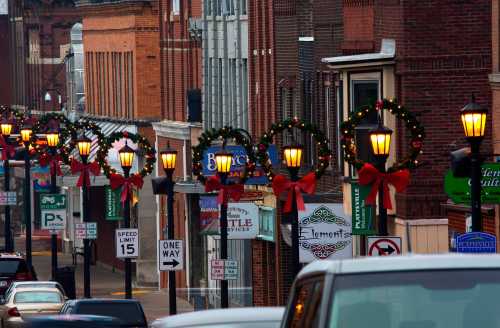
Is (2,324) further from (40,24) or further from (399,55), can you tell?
(40,24)

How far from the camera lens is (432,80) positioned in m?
31.3

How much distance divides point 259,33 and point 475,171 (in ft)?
78.8

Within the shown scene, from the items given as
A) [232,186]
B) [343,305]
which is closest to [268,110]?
[232,186]

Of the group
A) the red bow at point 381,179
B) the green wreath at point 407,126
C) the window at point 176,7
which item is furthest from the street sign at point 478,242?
the window at point 176,7

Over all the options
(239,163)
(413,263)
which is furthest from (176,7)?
(413,263)

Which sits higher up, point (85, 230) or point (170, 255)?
point (85, 230)

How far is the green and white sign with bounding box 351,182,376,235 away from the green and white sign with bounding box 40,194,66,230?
Answer: 19126 millimetres

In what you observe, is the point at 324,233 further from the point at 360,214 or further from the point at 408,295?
the point at 408,295

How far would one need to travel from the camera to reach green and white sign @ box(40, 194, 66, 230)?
49.1 metres

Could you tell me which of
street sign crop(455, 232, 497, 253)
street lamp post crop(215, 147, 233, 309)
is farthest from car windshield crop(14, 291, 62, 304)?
street sign crop(455, 232, 497, 253)

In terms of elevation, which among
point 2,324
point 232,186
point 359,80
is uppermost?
point 359,80

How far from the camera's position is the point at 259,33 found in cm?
4484

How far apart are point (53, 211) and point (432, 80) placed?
800 inches

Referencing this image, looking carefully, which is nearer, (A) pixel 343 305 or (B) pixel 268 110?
(A) pixel 343 305
